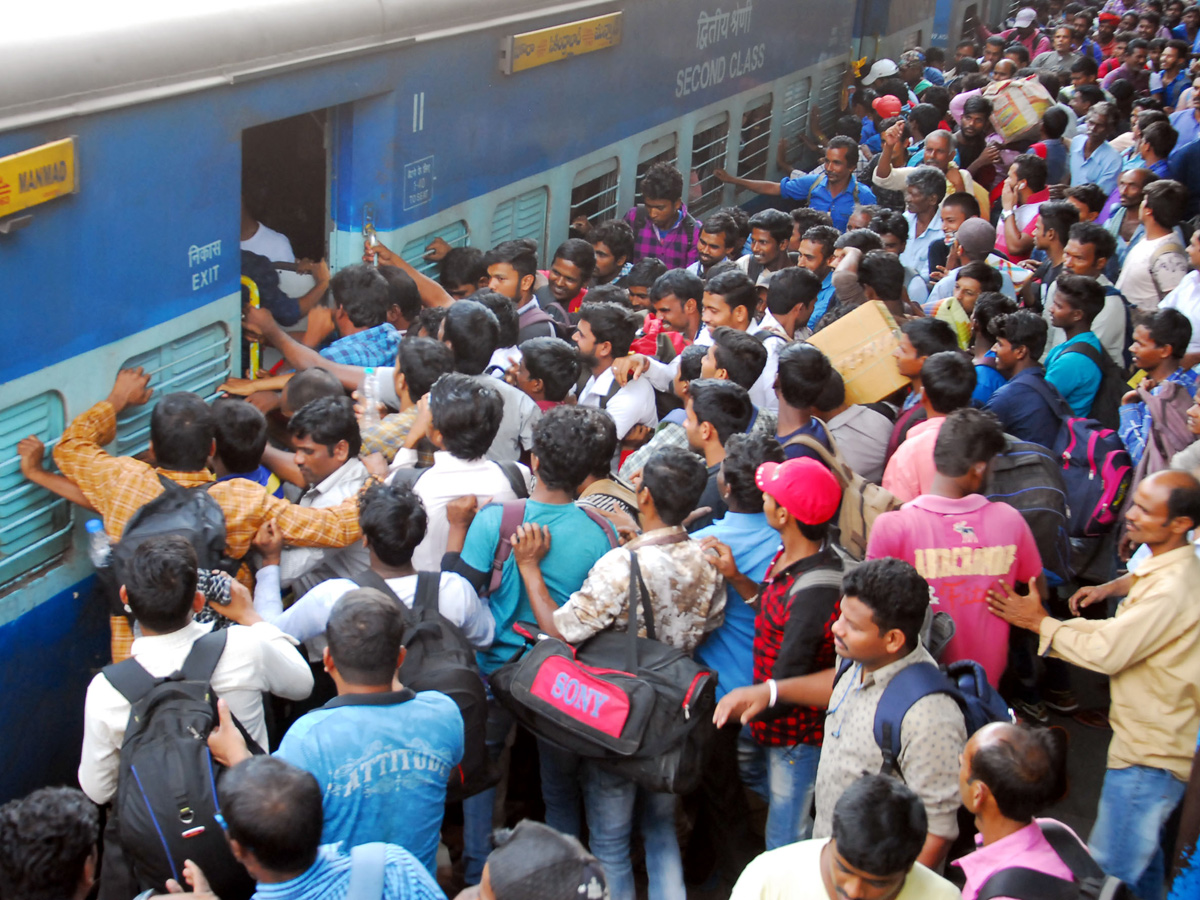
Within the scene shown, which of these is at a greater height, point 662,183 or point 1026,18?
point 662,183

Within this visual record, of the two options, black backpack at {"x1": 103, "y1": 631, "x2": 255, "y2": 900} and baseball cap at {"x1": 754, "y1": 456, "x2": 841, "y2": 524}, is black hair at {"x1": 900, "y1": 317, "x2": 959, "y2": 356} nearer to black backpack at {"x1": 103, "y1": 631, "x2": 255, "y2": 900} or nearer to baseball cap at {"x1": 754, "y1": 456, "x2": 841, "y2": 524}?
baseball cap at {"x1": 754, "y1": 456, "x2": 841, "y2": 524}

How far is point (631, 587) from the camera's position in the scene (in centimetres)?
296

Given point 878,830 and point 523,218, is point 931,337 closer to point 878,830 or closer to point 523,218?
point 523,218

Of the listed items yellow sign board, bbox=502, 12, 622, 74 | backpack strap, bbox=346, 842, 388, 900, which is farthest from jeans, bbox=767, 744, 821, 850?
yellow sign board, bbox=502, 12, 622, 74

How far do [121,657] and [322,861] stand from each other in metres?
1.31

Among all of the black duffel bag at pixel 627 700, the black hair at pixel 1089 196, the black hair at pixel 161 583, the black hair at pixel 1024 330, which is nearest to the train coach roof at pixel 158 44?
the black hair at pixel 161 583

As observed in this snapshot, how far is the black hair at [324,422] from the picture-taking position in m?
3.49

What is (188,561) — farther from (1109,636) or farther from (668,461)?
(1109,636)

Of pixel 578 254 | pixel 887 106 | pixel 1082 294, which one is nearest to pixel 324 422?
pixel 578 254

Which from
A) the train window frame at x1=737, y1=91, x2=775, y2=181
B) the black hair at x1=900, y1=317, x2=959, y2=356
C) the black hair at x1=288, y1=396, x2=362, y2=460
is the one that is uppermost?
the black hair at x1=900, y1=317, x2=959, y2=356

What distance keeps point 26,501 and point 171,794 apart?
114 centimetres

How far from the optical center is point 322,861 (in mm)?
2232

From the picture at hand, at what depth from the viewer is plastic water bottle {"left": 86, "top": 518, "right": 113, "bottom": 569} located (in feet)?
11.0

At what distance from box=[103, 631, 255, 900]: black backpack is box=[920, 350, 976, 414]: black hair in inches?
95.4
